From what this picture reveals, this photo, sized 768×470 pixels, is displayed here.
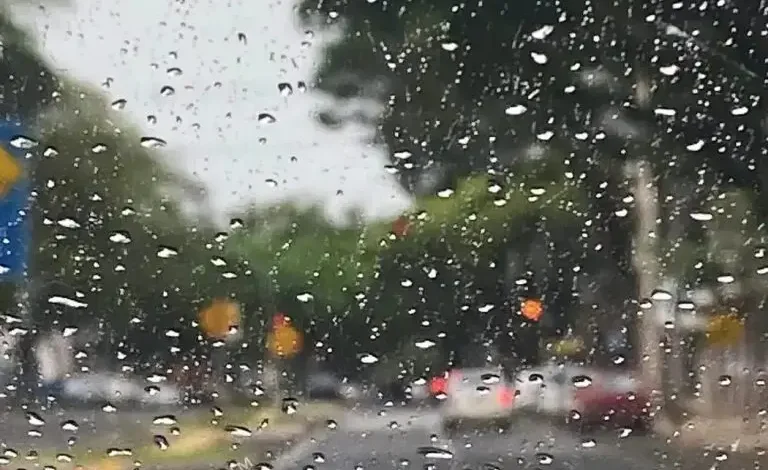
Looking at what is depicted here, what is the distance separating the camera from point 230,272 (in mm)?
1414

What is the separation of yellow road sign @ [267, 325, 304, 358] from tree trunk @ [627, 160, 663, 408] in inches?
19.4

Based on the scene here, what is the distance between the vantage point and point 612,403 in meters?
1.44

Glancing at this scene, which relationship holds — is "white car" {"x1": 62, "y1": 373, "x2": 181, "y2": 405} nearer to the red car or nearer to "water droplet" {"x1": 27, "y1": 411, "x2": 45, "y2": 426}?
"water droplet" {"x1": 27, "y1": 411, "x2": 45, "y2": 426}

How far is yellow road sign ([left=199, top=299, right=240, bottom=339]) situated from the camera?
1.41m

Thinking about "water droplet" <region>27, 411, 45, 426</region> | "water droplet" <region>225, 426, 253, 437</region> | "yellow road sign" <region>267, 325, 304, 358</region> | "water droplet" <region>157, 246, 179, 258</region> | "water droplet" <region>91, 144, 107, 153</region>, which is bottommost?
"water droplet" <region>225, 426, 253, 437</region>

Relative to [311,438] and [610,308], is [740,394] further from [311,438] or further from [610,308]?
[311,438]

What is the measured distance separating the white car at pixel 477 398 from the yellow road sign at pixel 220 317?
319 millimetres

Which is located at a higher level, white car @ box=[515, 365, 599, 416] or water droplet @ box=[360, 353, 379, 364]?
water droplet @ box=[360, 353, 379, 364]

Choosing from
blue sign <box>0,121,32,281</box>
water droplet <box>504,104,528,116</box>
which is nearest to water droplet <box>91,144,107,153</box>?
blue sign <box>0,121,32,281</box>

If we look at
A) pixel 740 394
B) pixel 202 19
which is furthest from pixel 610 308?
pixel 202 19

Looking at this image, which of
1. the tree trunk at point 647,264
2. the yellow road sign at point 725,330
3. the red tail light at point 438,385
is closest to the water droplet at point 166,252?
the red tail light at point 438,385

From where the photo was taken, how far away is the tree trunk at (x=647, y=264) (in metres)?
1.44

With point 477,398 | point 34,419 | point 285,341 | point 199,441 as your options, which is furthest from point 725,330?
point 34,419

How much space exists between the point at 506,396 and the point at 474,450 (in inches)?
3.5
